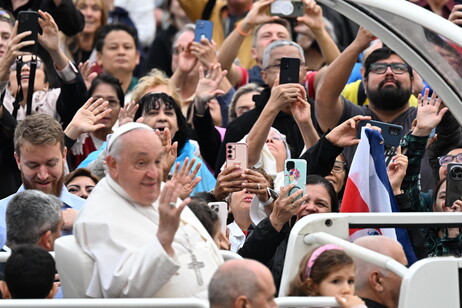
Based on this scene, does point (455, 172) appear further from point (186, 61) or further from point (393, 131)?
point (186, 61)

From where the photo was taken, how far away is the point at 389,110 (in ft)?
28.8

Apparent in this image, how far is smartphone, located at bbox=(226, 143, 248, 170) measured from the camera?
7.59 m

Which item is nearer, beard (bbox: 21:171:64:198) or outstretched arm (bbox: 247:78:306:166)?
beard (bbox: 21:171:64:198)

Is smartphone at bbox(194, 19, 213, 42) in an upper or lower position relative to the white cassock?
upper

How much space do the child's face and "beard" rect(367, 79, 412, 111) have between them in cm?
341

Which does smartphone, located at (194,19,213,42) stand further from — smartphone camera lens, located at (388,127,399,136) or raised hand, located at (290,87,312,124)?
smartphone camera lens, located at (388,127,399,136)

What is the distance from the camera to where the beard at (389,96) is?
8.73 meters

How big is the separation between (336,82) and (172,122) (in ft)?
4.02

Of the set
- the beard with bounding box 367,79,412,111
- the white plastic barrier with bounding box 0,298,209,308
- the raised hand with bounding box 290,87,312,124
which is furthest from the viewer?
the beard with bounding box 367,79,412,111

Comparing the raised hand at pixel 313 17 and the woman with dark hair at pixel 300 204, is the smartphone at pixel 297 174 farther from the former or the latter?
the raised hand at pixel 313 17

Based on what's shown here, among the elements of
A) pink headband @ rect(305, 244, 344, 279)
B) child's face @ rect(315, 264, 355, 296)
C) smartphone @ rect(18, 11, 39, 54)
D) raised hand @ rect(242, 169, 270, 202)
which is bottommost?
child's face @ rect(315, 264, 355, 296)

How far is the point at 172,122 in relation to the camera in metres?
8.62

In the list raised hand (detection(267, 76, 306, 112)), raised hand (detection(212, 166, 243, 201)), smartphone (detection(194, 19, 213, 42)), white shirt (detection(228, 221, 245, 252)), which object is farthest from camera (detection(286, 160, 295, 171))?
smartphone (detection(194, 19, 213, 42))

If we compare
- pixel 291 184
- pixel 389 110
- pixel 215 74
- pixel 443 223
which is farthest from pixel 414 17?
pixel 215 74
